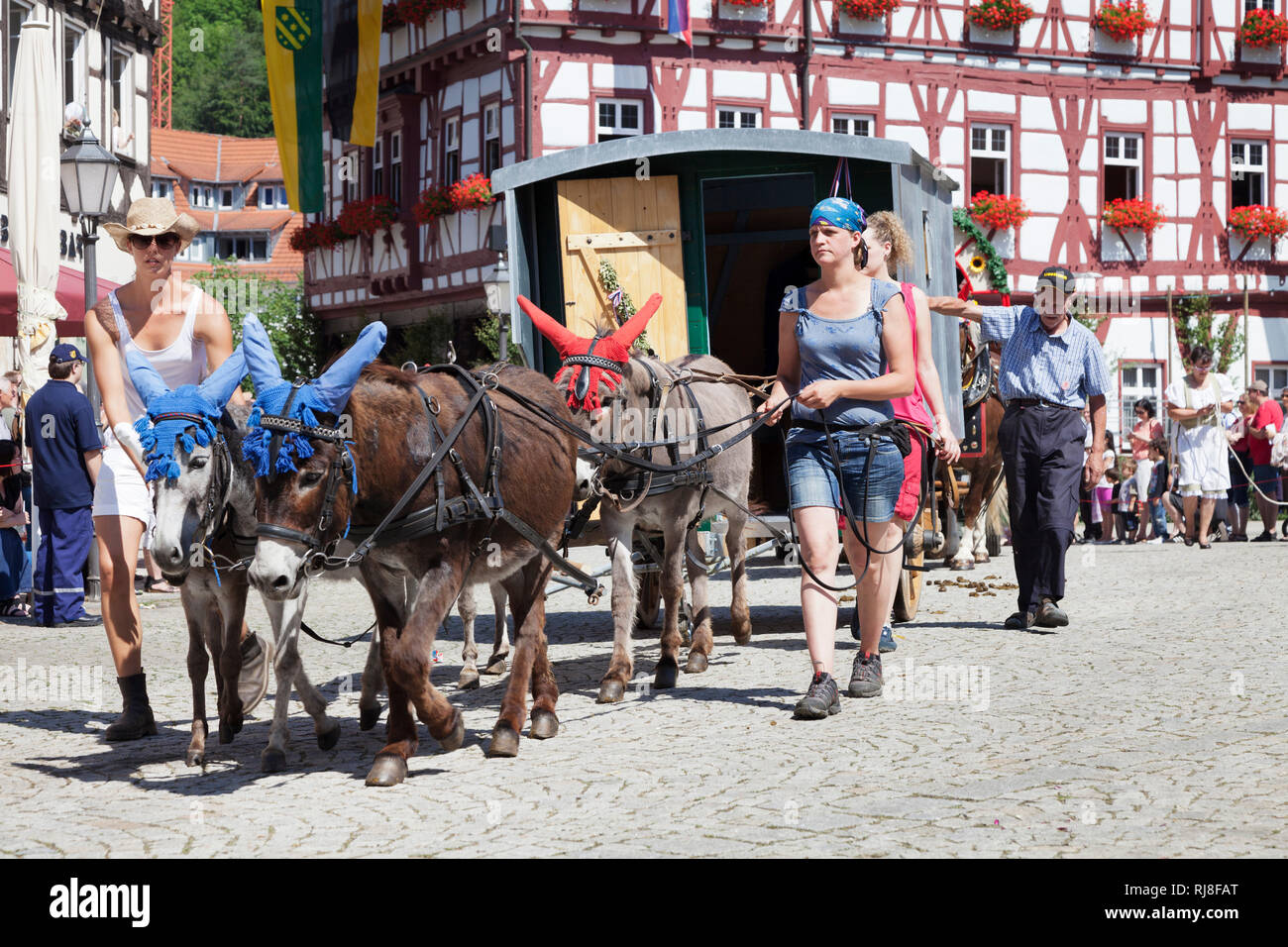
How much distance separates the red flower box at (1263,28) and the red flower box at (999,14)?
4.81 m

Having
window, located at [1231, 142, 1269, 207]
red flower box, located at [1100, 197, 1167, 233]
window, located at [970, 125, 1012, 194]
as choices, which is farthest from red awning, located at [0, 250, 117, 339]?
window, located at [1231, 142, 1269, 207]

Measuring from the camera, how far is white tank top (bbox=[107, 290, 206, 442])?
6.09 m

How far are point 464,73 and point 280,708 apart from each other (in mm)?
25913

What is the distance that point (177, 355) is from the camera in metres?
6.11

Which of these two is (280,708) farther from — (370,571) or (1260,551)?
(1260,551)

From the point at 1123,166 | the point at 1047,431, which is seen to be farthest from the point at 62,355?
the point at 1123,166

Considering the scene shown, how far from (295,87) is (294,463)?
2065 cm

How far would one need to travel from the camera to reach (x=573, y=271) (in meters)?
10.6

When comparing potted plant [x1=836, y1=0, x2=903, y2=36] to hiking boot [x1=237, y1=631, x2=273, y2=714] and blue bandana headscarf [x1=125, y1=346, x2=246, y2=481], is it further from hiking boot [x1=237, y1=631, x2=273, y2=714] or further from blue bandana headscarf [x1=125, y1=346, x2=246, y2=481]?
blue bandana headscarf [x1=125, y1=346, x2=246, y2=481]

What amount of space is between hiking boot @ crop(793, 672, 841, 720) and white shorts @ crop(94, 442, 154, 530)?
109 inches

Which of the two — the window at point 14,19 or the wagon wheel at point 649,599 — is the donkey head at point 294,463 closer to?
the wagon wheel at point 649,599

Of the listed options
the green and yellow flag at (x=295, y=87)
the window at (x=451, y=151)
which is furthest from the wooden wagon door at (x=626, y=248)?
the window at (x=451, y=151)
